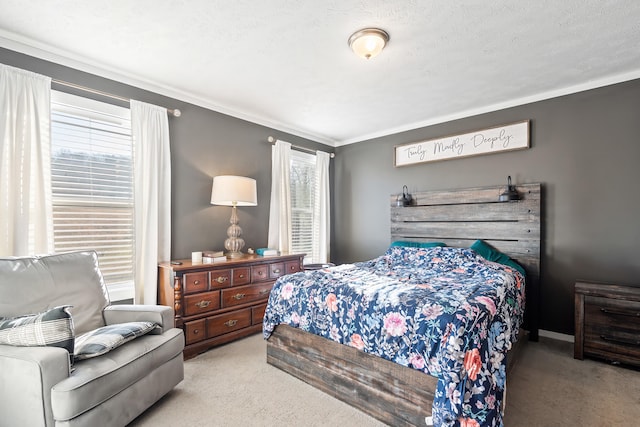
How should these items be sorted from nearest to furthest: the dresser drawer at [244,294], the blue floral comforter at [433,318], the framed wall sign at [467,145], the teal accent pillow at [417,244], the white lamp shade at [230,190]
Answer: the blue floral comforter at [433,318]
the dresser drawer at [244,294]
the white lamp shade at [230,190]
the framed wall sign at [467,145]
the teal accent pillow at [417,244]

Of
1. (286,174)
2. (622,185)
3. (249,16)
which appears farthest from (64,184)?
(622,185)

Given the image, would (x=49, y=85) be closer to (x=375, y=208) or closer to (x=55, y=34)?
(x=55, y=34)

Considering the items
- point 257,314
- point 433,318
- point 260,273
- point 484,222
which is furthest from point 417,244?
point 433,318

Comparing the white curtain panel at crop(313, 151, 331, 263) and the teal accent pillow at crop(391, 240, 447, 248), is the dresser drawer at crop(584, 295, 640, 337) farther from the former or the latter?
the white curtain panel at crop(313, 151, 331, 263)

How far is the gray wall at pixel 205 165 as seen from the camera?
10.3 feet

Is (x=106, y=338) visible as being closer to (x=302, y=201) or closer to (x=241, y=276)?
(x=241, y=276)

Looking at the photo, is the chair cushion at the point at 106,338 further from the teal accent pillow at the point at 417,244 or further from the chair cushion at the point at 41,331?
the teal accent pillow at the point at 417,244

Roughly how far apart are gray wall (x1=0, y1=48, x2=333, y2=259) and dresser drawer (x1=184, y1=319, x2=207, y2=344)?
794mm

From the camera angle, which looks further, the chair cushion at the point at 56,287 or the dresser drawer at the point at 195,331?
the dresser drawer at the point at 195,331

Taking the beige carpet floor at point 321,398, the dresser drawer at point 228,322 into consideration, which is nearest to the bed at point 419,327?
the beige carpet floor at point 321,398

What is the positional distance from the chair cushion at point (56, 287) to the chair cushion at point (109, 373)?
1.58 ft

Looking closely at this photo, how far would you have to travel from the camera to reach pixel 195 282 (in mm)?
2734

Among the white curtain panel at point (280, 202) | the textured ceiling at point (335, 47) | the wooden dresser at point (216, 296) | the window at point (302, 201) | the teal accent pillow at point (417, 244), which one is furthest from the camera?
the window at point (302, 201)

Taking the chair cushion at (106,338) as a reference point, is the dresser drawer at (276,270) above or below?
above
